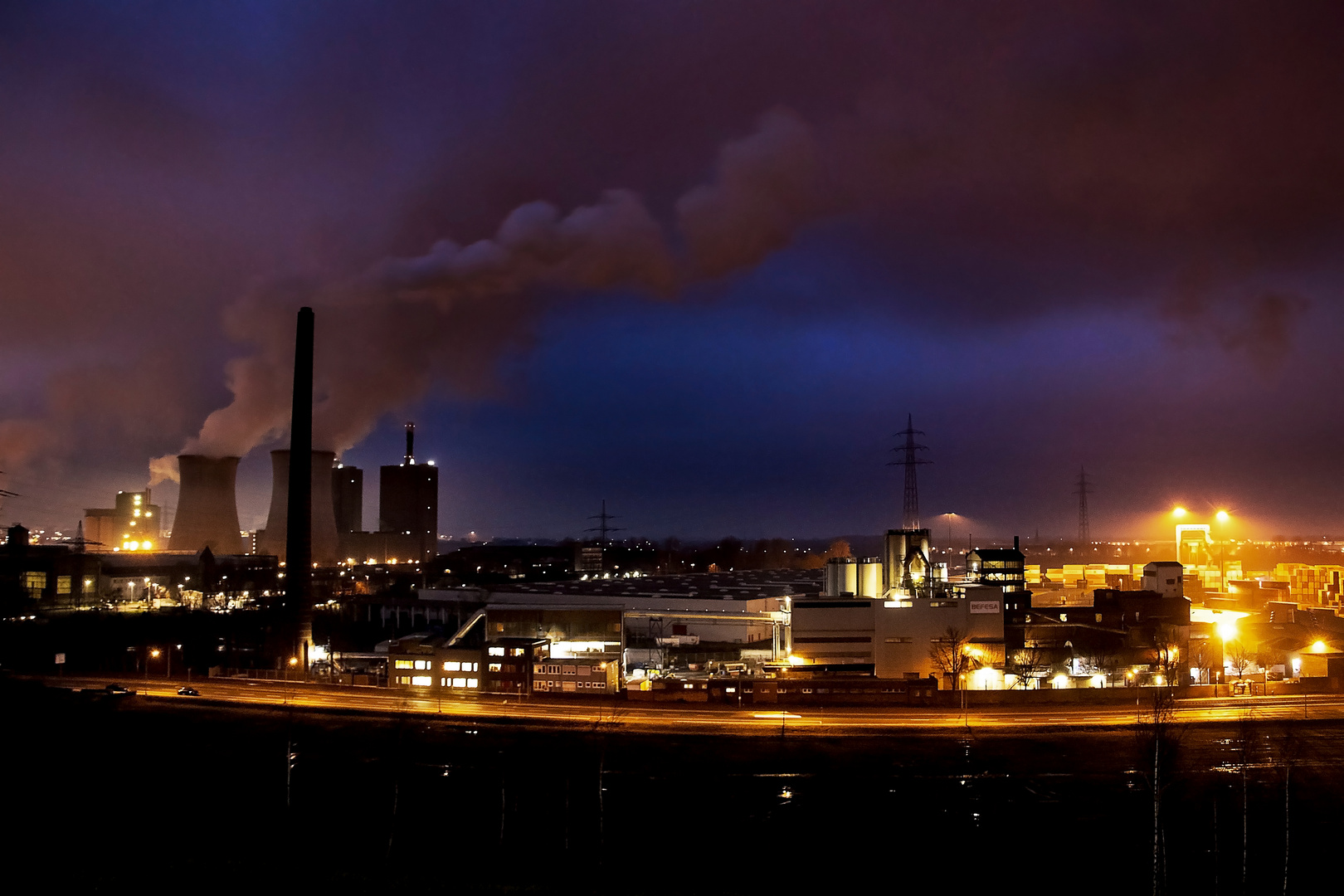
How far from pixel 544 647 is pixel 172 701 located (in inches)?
363

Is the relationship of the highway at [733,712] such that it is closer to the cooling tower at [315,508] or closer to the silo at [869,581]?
the silo at [869,581]

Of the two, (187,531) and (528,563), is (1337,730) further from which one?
(528,563)

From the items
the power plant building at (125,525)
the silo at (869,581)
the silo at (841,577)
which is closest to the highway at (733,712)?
the silo at (869,581)

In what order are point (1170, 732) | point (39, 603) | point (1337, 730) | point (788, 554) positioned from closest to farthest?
1. point (1170, 732)
2. point (1337, 730)
3. point (39, 603)
4. point (788, 554)

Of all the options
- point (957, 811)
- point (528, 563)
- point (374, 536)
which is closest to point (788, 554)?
point (528, 563)

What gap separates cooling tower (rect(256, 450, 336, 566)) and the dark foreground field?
20675 mm

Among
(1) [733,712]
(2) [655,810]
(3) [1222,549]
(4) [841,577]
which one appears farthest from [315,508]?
(3) [1222,549]

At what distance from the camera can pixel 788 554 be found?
3804 inches

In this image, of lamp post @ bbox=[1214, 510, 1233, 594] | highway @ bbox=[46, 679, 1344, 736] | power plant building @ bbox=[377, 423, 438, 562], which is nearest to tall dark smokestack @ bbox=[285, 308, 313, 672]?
highway @ bbox=[46, 679, 1344, 736]

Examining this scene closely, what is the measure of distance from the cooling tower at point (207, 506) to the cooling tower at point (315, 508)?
6.08ft

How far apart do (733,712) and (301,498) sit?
612 inches

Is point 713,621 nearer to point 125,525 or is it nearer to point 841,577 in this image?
point 841,577

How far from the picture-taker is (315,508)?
139 ft

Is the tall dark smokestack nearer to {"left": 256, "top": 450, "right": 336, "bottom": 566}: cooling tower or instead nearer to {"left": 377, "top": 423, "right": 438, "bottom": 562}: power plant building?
{"left": 256, "top": 450, "right": 336, "bottom": 566}: cooling tower
